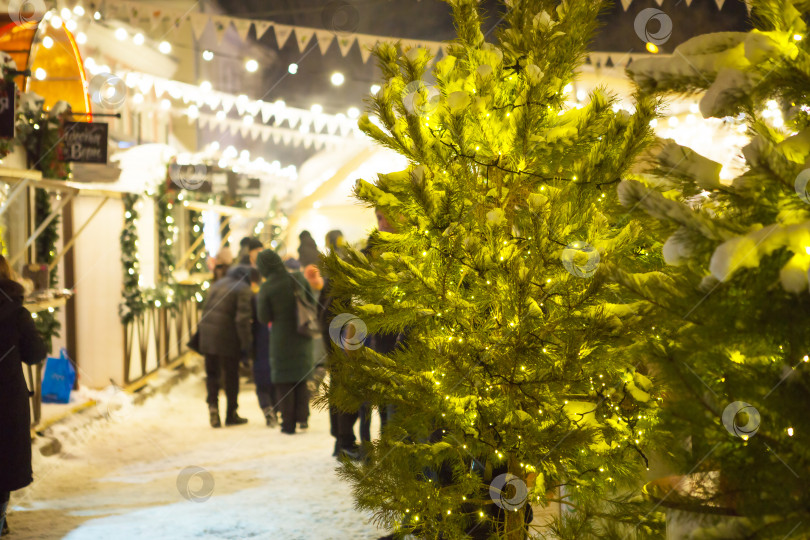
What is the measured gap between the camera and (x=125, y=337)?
12.1 metres

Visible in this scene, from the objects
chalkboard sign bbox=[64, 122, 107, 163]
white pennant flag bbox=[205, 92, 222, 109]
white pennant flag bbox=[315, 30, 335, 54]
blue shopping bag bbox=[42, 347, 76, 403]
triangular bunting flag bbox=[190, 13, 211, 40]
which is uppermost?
white pennant flag bbox=[205, 92, 222, 109]

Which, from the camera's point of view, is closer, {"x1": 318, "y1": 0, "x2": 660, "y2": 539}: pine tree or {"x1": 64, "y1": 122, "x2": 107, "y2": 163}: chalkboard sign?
{"x1": 318, "y1": 0, "x2": 660, "y2": 539}: pine tree

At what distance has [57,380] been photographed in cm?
982

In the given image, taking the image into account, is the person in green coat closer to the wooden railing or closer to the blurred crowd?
the blurred crowd

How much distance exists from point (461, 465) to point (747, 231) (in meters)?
1.67

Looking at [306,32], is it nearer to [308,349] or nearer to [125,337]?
[308,349]

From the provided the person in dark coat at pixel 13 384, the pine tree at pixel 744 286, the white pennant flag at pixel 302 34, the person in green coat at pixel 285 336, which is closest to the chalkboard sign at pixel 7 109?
the person in dark coat at pixel 13 384

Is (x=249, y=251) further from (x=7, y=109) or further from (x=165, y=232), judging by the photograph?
(x=7, y=109)

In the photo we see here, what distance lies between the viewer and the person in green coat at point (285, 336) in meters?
9.41

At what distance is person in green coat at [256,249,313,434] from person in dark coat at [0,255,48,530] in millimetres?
4222

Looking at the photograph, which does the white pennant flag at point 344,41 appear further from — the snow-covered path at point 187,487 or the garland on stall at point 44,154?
the snow-covered path at point 187,487

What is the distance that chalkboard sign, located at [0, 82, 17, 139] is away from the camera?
6969 mm

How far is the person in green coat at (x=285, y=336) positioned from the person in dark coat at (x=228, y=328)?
0.38 meters

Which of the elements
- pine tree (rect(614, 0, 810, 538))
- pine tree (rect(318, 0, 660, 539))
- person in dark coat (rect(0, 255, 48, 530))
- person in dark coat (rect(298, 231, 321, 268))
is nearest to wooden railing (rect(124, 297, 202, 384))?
person in dark coat (rect(298, 231, 321, 268))
